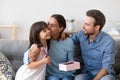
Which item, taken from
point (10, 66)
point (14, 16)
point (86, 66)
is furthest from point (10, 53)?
point (14, 16)

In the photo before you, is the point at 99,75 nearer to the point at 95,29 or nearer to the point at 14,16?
the point at 95,29

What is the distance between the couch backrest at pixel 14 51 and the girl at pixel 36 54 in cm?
28

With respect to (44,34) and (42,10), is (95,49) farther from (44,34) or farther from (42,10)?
(42,10)

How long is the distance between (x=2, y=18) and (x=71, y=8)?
1176 millimetres

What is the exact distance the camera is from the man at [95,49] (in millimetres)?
1985

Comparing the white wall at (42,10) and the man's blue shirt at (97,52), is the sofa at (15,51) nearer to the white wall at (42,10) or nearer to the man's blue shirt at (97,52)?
the man's blue shirt at (97,52)

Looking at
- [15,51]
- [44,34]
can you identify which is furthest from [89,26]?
[15,51]

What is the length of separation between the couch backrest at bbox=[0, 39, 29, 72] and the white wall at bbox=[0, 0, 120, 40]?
1.95 metres

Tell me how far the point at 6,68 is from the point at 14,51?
9.8 inches

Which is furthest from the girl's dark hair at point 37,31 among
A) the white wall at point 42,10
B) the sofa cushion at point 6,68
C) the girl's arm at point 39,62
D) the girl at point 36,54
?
the white wall at point 42,10

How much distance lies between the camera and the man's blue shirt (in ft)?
6.54

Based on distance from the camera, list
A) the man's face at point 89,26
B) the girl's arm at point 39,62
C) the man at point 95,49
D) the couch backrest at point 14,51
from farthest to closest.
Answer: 1. the couch backrest at point 14,51
2. the man's face at point 89,26
3. the man at point 95,49
4. the girl's arm at point 39,62

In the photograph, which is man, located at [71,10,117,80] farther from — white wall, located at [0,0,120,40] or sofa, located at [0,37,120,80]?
white wall, located at [0,0,120,40]

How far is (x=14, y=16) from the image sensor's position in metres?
4.16
